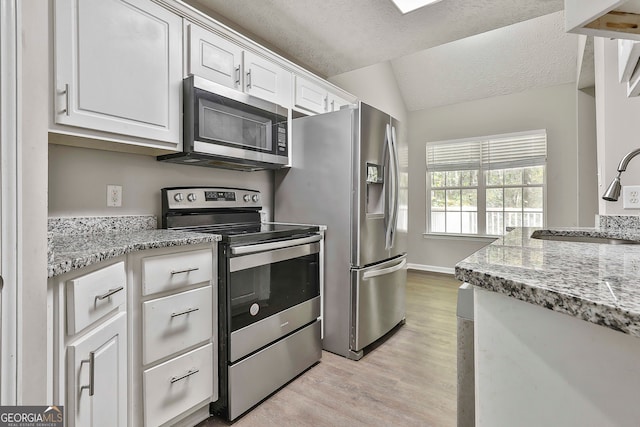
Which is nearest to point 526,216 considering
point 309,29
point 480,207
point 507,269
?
point 480,207

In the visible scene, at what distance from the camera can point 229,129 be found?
190 cm

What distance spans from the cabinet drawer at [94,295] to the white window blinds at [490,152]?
470cm

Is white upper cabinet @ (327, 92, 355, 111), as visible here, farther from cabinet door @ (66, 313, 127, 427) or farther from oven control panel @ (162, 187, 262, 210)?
cabinet door @ (66, 313, 127, 427)

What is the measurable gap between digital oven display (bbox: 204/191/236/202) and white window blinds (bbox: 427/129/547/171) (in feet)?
12.2

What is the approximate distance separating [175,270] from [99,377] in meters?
0.47

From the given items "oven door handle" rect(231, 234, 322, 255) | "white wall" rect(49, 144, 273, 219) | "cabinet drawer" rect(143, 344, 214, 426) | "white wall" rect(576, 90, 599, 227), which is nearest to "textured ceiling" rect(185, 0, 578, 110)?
"white wall" rect(576, 90, 599, 227)

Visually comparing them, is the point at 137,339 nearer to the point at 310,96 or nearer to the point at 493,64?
the point at 310,96

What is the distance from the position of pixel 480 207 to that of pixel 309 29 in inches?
142

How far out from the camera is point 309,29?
93.9 inches

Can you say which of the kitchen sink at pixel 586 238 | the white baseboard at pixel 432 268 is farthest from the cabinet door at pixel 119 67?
the white baseboard at pixel 432 268

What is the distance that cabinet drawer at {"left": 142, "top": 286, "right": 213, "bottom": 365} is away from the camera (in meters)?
1.32

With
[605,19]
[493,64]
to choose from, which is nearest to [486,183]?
[493,64]

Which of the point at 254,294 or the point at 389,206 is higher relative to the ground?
the point at 389,206

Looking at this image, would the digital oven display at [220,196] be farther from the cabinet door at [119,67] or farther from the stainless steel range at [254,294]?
the cabinet door at [119,67]
